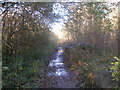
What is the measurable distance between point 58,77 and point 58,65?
1.66 feet

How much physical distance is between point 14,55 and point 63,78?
→ 3.12ft

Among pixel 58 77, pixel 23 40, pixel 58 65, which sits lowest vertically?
pixel 58 77

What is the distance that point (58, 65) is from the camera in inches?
101

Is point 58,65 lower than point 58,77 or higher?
higher

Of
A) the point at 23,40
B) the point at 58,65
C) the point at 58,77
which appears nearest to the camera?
the point at 58,77

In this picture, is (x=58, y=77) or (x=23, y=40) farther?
(x=23, y=40)

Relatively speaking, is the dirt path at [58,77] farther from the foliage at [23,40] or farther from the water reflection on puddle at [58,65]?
the foliage at [23,40]

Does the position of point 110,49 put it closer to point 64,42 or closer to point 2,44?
point 64,42

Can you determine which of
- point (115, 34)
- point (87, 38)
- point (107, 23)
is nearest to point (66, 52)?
point (87, 38)

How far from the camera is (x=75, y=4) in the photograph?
163cm

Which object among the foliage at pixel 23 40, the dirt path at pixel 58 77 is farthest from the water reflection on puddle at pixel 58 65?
the foliage at pixel 23 40

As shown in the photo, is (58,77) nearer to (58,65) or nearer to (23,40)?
(58,65)

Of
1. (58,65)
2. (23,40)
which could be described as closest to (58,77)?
(58,65)

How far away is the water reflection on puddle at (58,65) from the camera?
2233 mm
